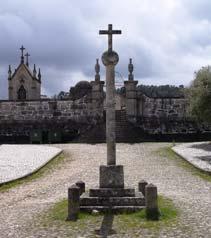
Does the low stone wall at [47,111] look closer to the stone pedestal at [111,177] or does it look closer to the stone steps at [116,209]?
the stone pedestal at [111,177]

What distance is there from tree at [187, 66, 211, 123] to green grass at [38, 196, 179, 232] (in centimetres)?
1583

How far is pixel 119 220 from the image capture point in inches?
392

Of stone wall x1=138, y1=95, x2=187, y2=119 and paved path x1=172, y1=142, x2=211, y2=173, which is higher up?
stone wall x1=138, y1=95, x2=187, y2=119

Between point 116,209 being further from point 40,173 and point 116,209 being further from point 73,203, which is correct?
point 40,173

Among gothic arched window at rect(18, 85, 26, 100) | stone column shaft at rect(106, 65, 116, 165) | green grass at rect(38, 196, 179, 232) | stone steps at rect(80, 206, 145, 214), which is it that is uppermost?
gothic arched window at rect(18, 85, 26, 100)

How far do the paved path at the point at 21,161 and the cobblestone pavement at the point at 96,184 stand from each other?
0.77 m

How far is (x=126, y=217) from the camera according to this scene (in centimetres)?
1020

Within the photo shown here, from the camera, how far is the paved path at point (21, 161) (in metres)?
17.9

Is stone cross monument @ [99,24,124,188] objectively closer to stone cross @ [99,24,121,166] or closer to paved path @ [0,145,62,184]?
stone cross @ [99,24,121,166]

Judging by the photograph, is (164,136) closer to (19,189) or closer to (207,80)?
(207,80)

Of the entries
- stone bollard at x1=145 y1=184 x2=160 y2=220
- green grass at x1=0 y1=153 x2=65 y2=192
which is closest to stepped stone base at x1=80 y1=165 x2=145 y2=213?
stone bollard at x1=145 y1=184 x2=160 y2=220

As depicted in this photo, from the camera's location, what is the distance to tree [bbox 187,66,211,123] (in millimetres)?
26375

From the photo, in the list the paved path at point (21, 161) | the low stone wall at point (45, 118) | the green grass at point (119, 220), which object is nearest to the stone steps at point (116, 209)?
the green grass at point (119, 220)

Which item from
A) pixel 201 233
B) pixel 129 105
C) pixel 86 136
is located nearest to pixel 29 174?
pixel 201 233
